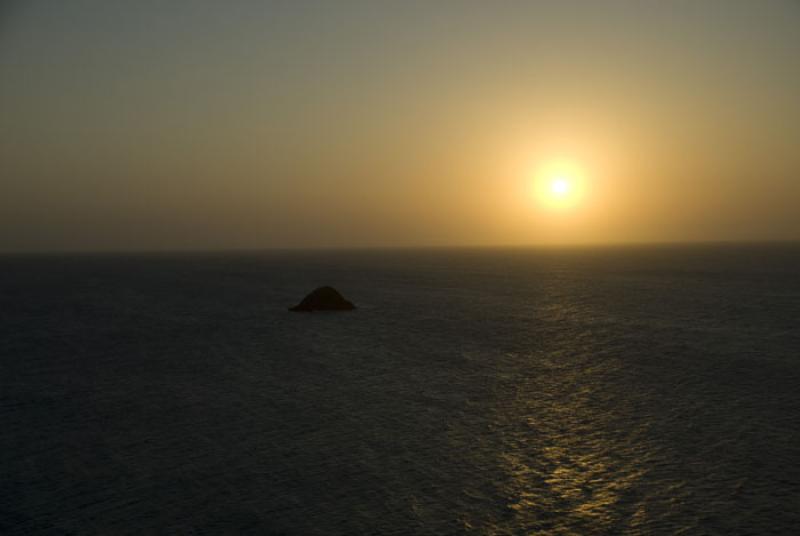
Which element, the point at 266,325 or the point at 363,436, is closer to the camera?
the point at 363,436

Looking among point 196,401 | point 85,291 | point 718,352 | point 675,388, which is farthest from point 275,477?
point 85,291

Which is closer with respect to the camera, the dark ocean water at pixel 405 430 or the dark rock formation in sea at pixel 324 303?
the dark ocean water at pixel 405 430

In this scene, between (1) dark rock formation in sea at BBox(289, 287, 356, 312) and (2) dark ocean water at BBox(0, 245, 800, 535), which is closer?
(2) dark ocean water at BBox(0, 245, 800, 535)

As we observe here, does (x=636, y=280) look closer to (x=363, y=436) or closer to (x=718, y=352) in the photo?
(x=718, y=352)

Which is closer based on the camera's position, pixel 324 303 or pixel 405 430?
pixel 405 430

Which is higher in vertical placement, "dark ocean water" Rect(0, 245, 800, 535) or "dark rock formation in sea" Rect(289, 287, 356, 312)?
"dark rock formation in sea" Rect(289, 287, 356, 312)

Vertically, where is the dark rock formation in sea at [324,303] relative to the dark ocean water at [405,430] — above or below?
above

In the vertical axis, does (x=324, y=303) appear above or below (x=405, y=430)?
above

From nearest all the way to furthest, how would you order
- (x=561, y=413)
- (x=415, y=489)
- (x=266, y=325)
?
(x=415, y=489) → (x=561, y=413) → (x=266, y=325)
